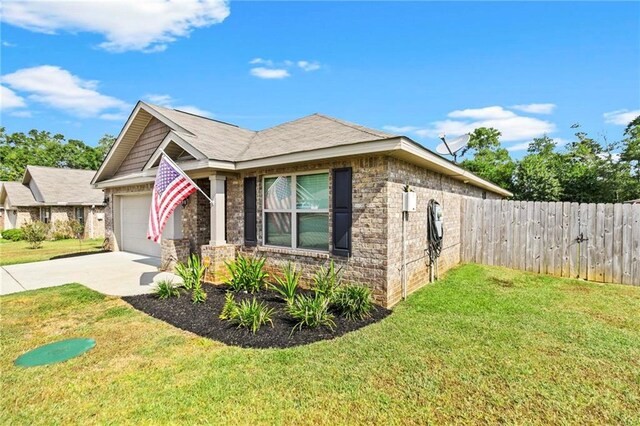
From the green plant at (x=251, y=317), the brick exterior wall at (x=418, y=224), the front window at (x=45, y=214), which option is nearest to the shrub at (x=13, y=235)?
the front window at (x=45, y=214)

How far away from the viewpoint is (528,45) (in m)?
8.78

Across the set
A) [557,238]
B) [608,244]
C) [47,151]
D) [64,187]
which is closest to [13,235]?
[64,187]

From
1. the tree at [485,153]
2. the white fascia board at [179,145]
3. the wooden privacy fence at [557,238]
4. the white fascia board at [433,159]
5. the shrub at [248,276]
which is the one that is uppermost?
the tree at [485,153]

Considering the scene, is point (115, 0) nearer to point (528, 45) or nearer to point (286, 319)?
point (286, 319)

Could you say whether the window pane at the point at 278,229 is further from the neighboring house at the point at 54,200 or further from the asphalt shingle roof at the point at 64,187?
the neighboring house at the point at 54,200

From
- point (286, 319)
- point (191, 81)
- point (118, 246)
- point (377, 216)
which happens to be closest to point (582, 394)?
point (377, 216)

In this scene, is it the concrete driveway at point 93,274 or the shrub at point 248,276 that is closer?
the shrub at point 248,276

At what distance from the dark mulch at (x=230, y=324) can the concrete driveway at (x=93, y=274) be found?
1285mm

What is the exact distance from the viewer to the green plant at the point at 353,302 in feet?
17.0

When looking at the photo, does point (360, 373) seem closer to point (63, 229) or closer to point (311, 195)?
point (311, 195)

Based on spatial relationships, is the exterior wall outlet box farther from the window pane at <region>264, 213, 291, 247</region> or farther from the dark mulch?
the window pane at <region>264, 213, 291, 247</region>

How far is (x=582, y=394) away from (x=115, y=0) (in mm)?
10960

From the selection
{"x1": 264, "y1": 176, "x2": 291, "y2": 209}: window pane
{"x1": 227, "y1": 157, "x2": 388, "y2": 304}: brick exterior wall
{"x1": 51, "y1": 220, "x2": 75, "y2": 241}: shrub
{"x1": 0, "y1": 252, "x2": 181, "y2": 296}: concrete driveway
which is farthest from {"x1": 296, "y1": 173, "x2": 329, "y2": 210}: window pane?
{"x1": 51, "y1": 220, "x2": 75, "y2": 241}: shrub

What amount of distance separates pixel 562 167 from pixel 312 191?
914 inches
